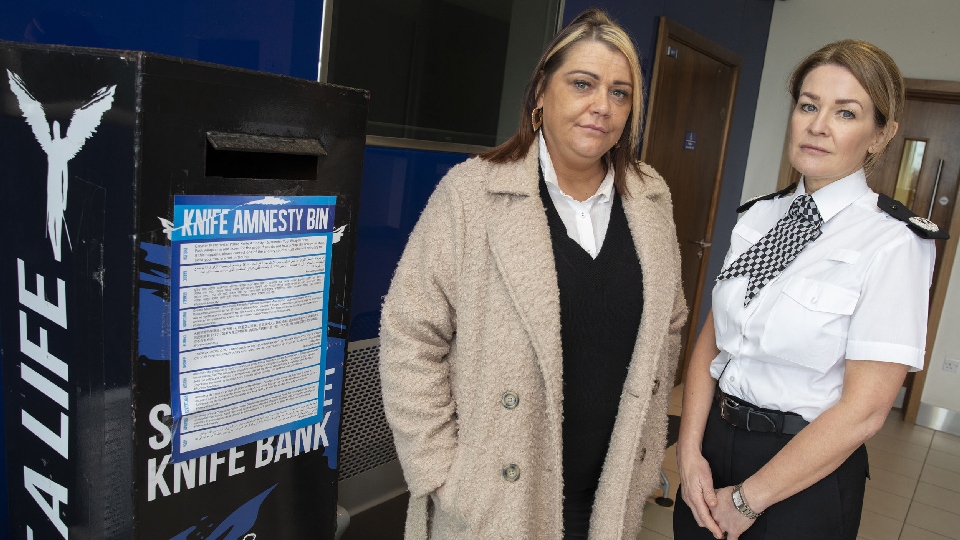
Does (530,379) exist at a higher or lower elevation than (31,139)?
lower

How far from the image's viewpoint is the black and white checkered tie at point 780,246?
138 centimetres

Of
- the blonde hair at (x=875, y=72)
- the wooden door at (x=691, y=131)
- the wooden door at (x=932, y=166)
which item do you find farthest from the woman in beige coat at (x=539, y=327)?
the wooden door at (x=932, y=166)

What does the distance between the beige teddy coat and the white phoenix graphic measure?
54 cm

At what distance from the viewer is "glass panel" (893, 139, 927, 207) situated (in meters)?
4.99

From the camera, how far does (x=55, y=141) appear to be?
1.03 meters

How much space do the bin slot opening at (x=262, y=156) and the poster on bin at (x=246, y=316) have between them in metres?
0.08

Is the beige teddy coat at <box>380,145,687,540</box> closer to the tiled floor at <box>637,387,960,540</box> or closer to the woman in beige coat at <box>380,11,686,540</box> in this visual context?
the woman in beige coat at <box>380,11,686,540</box>

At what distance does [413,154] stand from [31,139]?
46.5 inches

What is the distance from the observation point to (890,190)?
5.09 meters

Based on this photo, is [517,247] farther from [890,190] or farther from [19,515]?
[890,190]

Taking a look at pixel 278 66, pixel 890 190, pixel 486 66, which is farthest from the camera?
pixel 890 190

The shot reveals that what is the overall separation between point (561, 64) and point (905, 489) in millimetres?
3472

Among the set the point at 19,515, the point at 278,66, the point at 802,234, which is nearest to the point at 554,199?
the point at 802,234

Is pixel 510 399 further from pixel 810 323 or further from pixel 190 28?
pixel 190 28
